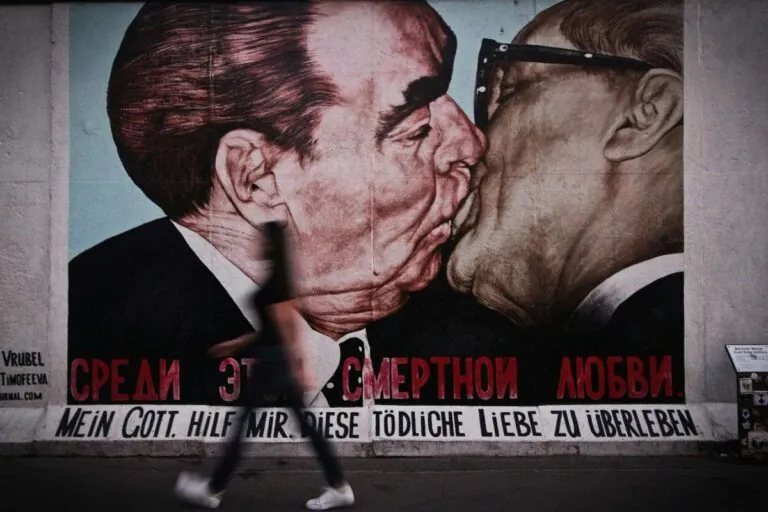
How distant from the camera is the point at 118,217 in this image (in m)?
7.02

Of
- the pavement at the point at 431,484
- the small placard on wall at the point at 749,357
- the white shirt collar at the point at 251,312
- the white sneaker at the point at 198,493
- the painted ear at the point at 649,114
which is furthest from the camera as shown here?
the painted ear at the point at 649,114

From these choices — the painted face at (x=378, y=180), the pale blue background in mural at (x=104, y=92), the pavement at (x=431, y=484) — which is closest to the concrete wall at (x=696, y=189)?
the pale blue background in mural at (x=104, y=92)

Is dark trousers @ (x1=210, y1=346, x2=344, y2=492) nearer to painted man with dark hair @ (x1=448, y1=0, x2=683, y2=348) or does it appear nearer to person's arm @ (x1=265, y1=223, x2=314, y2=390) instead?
person's arm @ (x1=265, y1=223, x2=314, y2=390)

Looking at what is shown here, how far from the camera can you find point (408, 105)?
23.0 ft

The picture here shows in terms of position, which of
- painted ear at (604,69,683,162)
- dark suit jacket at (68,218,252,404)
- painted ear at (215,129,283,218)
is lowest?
dark suit jacket at (68,218,252,404)

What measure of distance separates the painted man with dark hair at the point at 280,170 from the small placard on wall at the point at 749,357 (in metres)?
2.67

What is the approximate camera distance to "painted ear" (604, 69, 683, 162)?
23.1 ft

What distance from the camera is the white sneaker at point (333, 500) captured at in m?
5.05

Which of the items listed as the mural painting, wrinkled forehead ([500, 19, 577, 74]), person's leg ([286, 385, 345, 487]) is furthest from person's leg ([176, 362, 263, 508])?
wrinkled forehead ([500, 19, 577, 74])

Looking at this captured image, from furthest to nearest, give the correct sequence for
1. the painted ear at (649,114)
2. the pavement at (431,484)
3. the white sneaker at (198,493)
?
the painted ear at (649,114), the pavement at (431,484), the white sneaker at (198,493)

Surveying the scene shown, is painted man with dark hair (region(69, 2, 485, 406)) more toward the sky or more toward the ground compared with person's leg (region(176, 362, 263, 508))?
more toward the sky

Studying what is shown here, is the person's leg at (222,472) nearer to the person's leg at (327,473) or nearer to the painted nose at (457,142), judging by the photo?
the person's leg at (327,473)

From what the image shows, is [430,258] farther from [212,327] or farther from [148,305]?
[148,305]

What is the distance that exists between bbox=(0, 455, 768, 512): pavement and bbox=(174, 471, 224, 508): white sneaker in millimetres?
92
